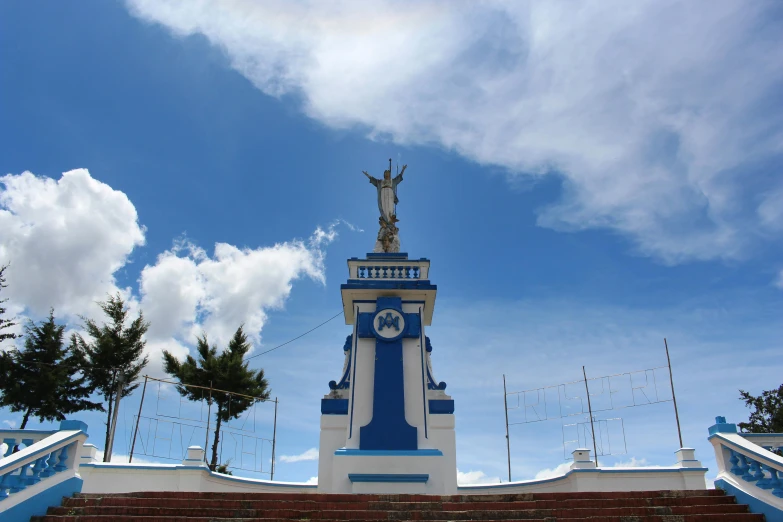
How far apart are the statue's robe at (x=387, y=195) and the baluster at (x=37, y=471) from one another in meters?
9.00

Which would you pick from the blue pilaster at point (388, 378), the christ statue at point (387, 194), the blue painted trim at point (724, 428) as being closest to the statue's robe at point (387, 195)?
the christ statue at point (387, 194)

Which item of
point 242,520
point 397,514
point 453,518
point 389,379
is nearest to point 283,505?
point 242,520

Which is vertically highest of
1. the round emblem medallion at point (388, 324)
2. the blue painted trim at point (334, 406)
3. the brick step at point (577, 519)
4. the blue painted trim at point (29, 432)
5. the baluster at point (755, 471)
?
the round emblem medallion at point (388, 324)

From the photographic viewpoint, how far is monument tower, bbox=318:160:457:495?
36.0 ft

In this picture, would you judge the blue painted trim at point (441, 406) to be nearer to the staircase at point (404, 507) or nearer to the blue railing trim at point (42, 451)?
the staircase at point (404, 507)

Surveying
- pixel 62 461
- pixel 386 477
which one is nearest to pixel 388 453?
pixel 386 477

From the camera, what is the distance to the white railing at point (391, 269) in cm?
1305

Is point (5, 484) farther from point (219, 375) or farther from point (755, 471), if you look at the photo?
point (219, 375)

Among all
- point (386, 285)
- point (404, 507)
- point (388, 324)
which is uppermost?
point (386, 285)

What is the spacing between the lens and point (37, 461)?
23.3 feet

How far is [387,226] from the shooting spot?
47.0 ft

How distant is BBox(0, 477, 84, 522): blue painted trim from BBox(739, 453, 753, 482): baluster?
851cm

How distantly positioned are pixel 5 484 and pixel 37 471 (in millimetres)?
475

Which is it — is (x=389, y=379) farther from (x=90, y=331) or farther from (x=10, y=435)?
(x=90, y=331)
